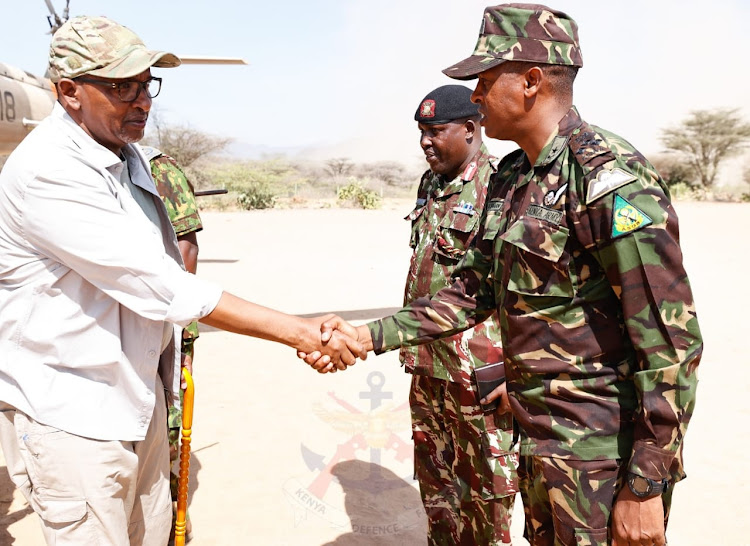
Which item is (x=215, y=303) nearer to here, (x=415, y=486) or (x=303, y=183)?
(x=415, y=486)

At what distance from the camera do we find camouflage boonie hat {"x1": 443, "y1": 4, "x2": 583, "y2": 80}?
82.5 inches

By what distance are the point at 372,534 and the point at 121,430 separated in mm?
2174

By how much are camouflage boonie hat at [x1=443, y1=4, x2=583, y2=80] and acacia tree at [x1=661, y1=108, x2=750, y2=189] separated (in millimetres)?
35670

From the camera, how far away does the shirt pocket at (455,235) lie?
321cm

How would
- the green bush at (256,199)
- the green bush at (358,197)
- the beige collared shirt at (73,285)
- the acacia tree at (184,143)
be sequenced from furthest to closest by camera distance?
the acacia tree at (184,143)
the green bush at (256,199)
the green bush at (358,197)
the beige collared shirt at (73,285)

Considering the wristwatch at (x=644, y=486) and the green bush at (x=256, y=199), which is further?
the green bush at (x=256, y=199)

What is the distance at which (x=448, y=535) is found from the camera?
A: 3.41 m

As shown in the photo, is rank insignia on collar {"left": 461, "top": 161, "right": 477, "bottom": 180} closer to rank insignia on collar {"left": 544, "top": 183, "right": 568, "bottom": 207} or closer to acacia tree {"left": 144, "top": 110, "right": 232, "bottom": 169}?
rank insignia on collar {"left": 544, "top": 183, "right": 568, "bottom": 207}

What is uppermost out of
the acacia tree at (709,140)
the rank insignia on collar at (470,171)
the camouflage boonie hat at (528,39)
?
the camouflage boonie hat at (528,39)

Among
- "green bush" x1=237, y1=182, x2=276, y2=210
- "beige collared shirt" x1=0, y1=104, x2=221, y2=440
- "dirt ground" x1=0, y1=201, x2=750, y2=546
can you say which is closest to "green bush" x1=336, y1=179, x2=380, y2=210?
"green bush" x1=237, y1=182, x2=276, y2=210

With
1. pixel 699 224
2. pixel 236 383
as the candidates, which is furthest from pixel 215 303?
pixel 699 224

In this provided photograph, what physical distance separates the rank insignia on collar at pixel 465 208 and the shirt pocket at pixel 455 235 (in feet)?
0.05

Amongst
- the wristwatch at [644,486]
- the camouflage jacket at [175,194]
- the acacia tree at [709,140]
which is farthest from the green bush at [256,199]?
the wristwatch at [644,486]

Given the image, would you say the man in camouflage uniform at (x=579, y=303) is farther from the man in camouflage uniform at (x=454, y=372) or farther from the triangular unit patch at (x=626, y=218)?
the man in camouflage uniform at (x=454, y=372)
